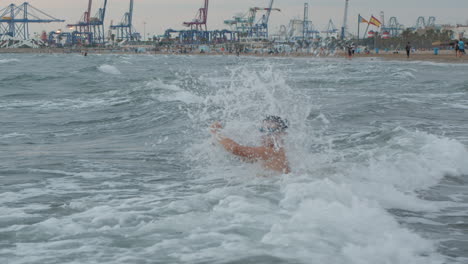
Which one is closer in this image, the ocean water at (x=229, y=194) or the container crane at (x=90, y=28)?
the ocean water at (x=229, y=194)

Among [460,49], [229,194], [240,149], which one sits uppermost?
[460,49]

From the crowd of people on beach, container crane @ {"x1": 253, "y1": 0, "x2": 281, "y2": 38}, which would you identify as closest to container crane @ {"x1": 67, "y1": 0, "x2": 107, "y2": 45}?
container crane @ {"x1": 253, "y1": 0, "x2": 281, "y2": 38}

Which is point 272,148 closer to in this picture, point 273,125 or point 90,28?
point 273,125

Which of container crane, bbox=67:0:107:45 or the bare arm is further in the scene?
container crane, bbox=67:0:107:45

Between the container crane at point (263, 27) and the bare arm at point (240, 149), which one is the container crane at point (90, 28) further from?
the bare arm at point (240, 149)

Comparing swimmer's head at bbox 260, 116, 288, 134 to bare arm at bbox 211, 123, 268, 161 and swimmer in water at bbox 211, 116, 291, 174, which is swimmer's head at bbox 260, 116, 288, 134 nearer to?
swimmer in water at bbox 211, 116, 291, 174

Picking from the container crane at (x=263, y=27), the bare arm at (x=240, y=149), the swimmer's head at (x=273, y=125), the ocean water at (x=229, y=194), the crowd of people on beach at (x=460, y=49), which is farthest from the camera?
the container crane at (x=263, y=27)

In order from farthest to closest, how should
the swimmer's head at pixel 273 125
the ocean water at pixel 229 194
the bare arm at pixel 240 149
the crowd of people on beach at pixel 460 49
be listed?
the crowd of people on beach at pixel 460 49, the bare arm at pixel 240 149, the swimmer's head at pixel 273 125, the ocean water at pixel 229 194

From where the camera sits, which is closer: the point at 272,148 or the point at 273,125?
the point at 273,125

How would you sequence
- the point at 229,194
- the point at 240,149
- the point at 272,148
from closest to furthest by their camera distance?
1. the point at 229,194
2. the point at 272,148
3. the point at 240,149

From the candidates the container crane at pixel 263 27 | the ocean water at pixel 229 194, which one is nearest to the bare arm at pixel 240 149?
the ocean water at pixel 229 194

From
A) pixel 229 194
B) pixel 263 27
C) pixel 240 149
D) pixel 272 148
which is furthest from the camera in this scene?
pixel 263 27

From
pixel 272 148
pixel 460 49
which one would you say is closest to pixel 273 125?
pixel 272 148

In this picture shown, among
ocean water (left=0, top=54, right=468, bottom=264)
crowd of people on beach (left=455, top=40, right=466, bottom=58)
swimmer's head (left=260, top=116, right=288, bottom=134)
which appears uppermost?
crowd of people on beach (left=455, top=40, right=466, bottom=58)
